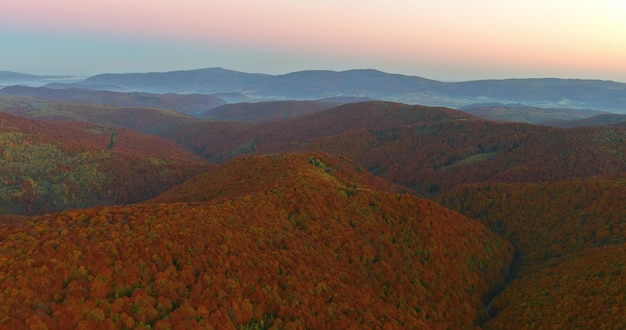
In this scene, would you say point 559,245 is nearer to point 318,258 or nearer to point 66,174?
point 318,258

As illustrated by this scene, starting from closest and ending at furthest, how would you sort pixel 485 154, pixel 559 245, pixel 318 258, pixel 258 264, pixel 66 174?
1. pixel 258 264
2. pixel 318 258
3. pixel 559 245
4. pixel 66 174
5. pixel 485 154

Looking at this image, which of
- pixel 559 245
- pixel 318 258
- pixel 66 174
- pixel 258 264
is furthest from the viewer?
pixel 66 174

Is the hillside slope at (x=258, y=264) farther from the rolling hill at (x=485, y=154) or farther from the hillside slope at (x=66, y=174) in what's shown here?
the hillside slope at (x=66, y=174)

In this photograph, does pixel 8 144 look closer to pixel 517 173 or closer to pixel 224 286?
pixel 224 286

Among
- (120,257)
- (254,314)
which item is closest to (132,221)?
(120,257)

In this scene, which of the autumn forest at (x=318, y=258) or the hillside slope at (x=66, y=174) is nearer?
the autumn forest at (x=318, y=258)

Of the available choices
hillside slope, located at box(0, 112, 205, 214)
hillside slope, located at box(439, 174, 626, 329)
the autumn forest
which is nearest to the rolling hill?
the autumn forest

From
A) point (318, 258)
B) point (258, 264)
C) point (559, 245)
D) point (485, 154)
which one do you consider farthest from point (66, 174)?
point (485, 154)

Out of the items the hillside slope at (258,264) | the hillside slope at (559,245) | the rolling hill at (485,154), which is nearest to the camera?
the hillside slope at (258,264)

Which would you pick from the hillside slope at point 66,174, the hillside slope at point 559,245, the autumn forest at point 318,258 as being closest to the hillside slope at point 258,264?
the autumn forest at point 318,258
